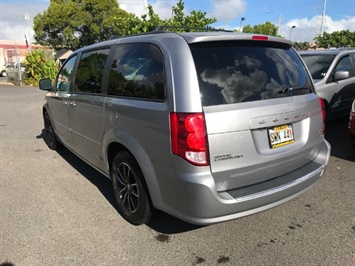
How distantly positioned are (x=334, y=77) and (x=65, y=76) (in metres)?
5.05

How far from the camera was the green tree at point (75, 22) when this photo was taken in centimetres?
3534

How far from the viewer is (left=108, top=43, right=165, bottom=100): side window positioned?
9.16 feet

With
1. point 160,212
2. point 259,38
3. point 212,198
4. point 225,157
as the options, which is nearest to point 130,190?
point 160,212

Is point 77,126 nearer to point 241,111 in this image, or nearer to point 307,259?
point 241,111

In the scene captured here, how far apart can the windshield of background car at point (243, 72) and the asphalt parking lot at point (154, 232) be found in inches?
51.3

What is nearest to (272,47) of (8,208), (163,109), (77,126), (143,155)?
(163,109)

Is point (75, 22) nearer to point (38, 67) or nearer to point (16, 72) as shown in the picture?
point (16, 72)

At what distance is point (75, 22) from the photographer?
35469 millimetres

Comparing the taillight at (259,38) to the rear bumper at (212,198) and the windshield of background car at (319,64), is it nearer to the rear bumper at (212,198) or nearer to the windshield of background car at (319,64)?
the rear bumper at (212,198)

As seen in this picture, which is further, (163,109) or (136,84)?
(136,84)

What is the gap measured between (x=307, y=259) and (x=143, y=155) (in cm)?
162

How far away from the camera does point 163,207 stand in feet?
9.17

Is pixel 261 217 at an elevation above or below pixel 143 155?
below

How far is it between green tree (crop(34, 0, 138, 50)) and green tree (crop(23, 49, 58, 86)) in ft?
42.5
